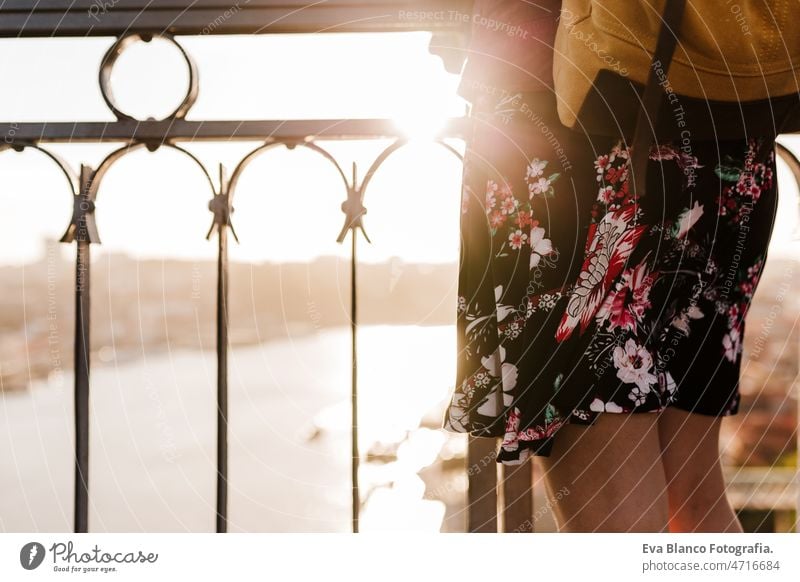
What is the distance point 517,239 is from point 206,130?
1.65ft

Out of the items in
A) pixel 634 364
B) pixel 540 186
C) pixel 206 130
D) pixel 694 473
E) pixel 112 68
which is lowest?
pixel 694 473

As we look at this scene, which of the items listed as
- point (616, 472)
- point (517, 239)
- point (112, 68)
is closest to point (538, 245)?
point (517, 239)

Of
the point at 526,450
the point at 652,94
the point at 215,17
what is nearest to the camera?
the point at 652,94

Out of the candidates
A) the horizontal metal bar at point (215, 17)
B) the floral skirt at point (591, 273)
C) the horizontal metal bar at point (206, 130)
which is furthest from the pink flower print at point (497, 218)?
the horizontal metal bar at point (215, 17)

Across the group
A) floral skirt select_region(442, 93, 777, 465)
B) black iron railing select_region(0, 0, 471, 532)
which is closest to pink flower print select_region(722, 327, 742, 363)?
floral skirt select_region(442, 93, 777, 465)

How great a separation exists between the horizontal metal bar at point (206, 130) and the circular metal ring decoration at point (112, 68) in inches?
0.5

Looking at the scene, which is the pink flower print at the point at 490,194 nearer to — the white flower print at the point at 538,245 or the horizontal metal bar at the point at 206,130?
the white flower print at the point at 538,245

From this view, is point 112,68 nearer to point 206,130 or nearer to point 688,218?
point 206,130

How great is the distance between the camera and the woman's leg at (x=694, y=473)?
76 cm

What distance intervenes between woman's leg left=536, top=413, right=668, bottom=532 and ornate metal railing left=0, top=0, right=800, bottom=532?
24cm

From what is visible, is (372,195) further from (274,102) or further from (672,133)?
(672,133)

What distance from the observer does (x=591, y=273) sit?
625 mm

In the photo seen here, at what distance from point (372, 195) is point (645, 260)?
0.42m

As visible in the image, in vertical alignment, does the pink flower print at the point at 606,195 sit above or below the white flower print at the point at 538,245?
above
